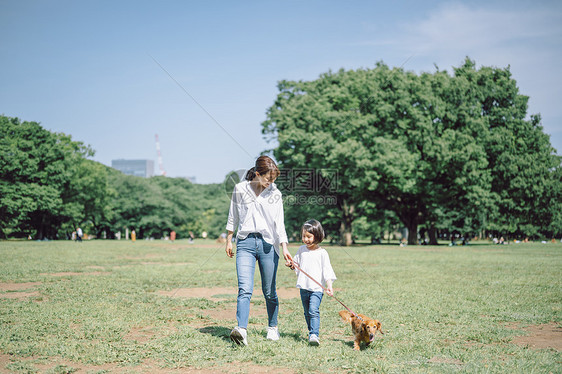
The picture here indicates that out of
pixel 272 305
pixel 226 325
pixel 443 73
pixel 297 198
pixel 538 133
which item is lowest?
pixel 226 325

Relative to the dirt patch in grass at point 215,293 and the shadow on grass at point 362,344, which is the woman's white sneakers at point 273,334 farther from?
the dirt patch in grass at point 215,293

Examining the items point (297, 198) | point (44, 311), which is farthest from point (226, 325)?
point (297, 198)

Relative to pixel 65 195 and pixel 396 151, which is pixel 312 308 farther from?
pixel 65 195

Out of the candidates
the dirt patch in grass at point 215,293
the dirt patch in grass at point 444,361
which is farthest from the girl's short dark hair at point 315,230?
the dirt patch in grass at point 215,293

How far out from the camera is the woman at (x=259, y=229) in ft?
18.5

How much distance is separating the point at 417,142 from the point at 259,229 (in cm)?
3220

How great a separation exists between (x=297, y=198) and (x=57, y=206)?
26.3 metres

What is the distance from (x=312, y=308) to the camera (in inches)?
→ 217

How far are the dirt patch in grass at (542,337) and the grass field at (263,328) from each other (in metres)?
0.01

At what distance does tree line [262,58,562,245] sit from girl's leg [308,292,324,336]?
28.5 meters

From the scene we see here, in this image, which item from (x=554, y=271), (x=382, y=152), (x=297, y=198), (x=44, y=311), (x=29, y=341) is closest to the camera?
(x=29, y=341)

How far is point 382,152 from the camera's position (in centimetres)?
3400

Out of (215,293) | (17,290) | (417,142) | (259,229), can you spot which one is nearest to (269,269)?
(259,229)

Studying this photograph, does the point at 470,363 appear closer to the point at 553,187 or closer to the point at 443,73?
the point at 443,73
